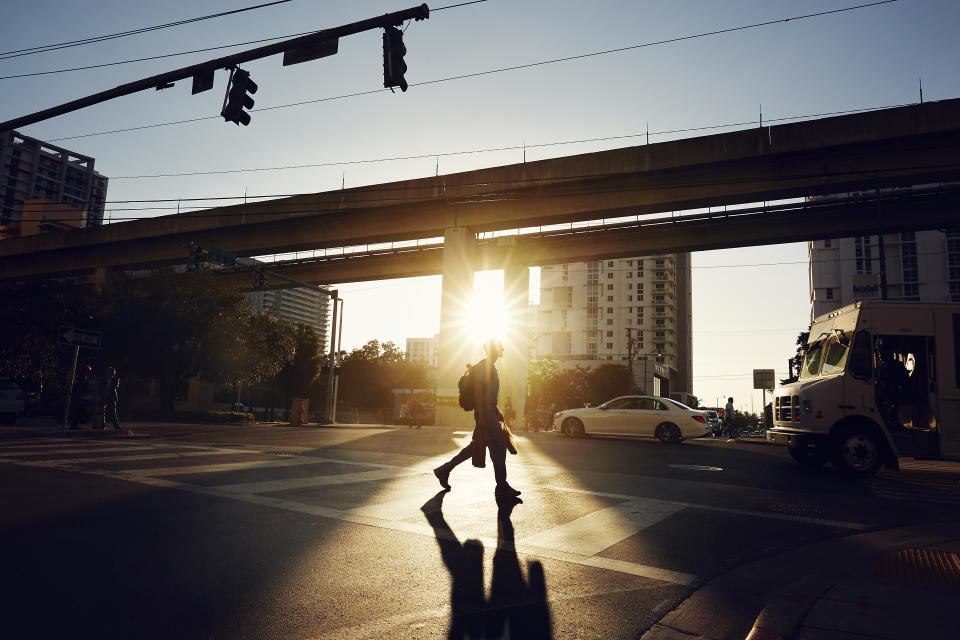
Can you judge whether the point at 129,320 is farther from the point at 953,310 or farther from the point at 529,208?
the point at 953,310

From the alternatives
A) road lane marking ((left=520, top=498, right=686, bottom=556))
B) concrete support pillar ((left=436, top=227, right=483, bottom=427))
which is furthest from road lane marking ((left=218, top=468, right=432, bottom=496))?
concrete support pillar ((left=436, top=227, right=483, bottom=427))

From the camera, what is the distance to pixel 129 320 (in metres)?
31.4

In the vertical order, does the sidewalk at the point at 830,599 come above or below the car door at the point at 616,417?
below

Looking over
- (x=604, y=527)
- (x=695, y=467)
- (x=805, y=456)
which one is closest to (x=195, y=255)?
(x=695, y=467)

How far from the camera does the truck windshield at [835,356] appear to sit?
1088 centimetres

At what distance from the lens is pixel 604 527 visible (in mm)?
5477

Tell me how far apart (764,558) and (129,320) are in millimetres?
33711

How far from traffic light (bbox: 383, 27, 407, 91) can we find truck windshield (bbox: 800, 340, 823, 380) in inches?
372

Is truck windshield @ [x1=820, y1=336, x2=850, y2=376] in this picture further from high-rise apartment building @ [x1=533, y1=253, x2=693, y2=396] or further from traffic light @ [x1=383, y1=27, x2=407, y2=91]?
high-rise apartment building @ [x1=533, y1=253, x2=693, y2=396]

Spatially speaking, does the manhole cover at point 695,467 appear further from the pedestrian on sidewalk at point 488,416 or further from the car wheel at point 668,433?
the car wheel at point 668,433

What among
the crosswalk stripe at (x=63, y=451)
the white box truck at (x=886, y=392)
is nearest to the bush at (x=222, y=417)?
the crosswalk stripe at (x=63, y=451)

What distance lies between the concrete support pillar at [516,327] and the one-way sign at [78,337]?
21.4 meters

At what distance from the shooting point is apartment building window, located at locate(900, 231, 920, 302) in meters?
81.8

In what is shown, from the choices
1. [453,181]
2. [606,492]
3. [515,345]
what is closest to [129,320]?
[453,181]
